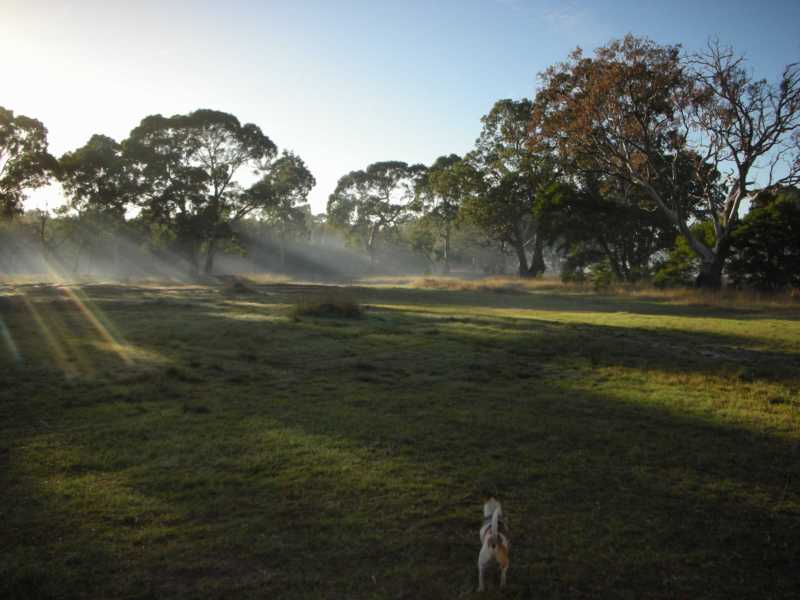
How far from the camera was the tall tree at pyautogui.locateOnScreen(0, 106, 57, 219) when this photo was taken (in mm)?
26672

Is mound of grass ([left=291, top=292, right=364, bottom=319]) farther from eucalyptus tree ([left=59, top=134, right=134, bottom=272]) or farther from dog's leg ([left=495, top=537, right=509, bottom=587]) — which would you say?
eucalyptus tree ([left=59, top=134, right=134, bottom=272])

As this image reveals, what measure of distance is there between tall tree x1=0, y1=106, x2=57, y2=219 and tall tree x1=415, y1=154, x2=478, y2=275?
3106 centimetres

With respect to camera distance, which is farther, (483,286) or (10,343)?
(483,286)

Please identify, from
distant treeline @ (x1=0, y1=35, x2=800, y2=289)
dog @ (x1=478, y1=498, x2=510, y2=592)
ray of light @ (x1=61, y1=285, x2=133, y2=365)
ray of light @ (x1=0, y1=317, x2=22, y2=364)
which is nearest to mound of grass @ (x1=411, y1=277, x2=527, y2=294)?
distant treeline @ (x1=0, y1=35, x2=800, y2=289)

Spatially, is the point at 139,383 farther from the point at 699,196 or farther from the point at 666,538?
the point at 699,196

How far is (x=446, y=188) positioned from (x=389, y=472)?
47291mm

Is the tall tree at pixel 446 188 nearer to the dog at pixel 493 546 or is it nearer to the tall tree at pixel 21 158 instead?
the tall tree at pixel 21 158

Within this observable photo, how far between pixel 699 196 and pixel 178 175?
41670 mm

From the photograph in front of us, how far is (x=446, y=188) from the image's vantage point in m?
50.4

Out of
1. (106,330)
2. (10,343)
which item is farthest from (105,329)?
(10,343)

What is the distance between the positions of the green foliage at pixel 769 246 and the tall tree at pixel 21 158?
1361 inches

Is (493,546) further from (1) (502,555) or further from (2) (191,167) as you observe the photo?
(2) (191,167)

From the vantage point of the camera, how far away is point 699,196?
1444 inches

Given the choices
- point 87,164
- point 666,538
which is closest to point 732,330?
point 666,538
